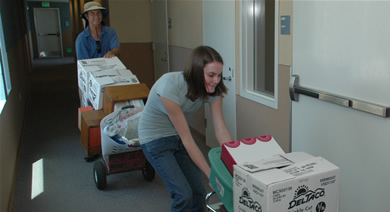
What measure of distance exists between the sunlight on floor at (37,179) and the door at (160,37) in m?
2.57

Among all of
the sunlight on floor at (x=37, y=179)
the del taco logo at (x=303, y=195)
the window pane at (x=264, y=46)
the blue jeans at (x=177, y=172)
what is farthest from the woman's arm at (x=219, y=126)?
the sunlight on floor at (x=37, y=179)

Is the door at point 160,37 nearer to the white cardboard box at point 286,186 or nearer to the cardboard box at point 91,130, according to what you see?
the cardboard box at point 91,130

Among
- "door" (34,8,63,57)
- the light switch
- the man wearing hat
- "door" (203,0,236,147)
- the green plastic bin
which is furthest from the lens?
"door" (34,8,63,57)

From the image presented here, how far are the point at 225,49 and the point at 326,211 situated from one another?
9.17ft

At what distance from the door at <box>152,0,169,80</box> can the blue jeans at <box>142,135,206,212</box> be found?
379 cm

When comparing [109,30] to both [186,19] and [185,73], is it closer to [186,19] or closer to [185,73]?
[186,19]

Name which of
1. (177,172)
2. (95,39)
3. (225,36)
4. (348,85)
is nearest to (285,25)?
(348,85)

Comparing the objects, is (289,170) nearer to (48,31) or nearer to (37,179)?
(37,179)

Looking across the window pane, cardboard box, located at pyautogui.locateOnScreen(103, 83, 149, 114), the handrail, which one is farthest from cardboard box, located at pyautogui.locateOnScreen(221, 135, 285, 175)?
cardboard box, located at pyautogui.locateOnScreen(103, 83, 149, 114)

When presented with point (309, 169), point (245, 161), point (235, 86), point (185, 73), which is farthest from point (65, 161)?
point (309, 169)

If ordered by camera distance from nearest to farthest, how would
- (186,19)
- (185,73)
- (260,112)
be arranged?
1. (185,73)
2. (260,112)
3. (186,19)

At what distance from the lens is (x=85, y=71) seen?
12.9ft

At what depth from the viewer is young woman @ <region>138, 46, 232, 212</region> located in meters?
2.14

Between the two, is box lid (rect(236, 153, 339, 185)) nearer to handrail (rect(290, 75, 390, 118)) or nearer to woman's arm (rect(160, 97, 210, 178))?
woman's arm (rect(160, 97, 210, 178))
